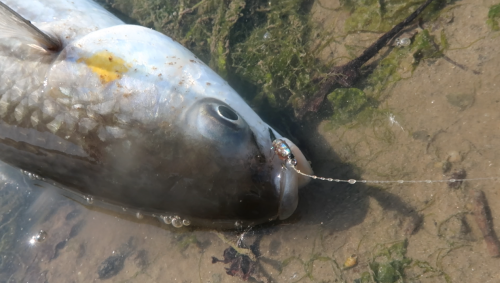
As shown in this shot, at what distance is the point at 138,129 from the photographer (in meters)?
2.68

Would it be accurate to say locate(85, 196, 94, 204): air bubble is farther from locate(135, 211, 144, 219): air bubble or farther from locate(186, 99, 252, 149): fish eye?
locate(186, 99, 252, 149): fish eye

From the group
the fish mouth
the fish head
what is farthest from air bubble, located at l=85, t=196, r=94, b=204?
the fish mouth

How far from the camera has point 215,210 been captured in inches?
106

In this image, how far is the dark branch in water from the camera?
3.63 meters

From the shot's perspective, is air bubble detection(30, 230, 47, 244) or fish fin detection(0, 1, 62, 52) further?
air bubble detection(30, 230, 47, 244)

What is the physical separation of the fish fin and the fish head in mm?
139

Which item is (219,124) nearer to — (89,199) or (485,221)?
(89,199)

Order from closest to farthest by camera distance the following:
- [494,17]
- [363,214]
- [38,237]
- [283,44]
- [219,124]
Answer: [219,124] → [363,214] → [494,17] → [38,237] → [283,44]

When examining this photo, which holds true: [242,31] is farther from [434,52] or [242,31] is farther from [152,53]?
[434,52]

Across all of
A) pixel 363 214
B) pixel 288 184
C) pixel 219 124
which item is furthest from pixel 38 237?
pixel 363 214

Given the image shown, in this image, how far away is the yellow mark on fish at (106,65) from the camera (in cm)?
283

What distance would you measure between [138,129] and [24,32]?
1.53 metres

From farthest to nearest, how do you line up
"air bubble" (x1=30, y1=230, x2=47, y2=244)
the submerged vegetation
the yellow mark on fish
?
"air bubble" (x1=30, y1=230, x2=47, y2=244) < the submerged vegetation < the yellow mark on fish

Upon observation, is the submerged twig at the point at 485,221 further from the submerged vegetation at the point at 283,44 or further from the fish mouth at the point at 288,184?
the fish mouth at the point at 288,184
